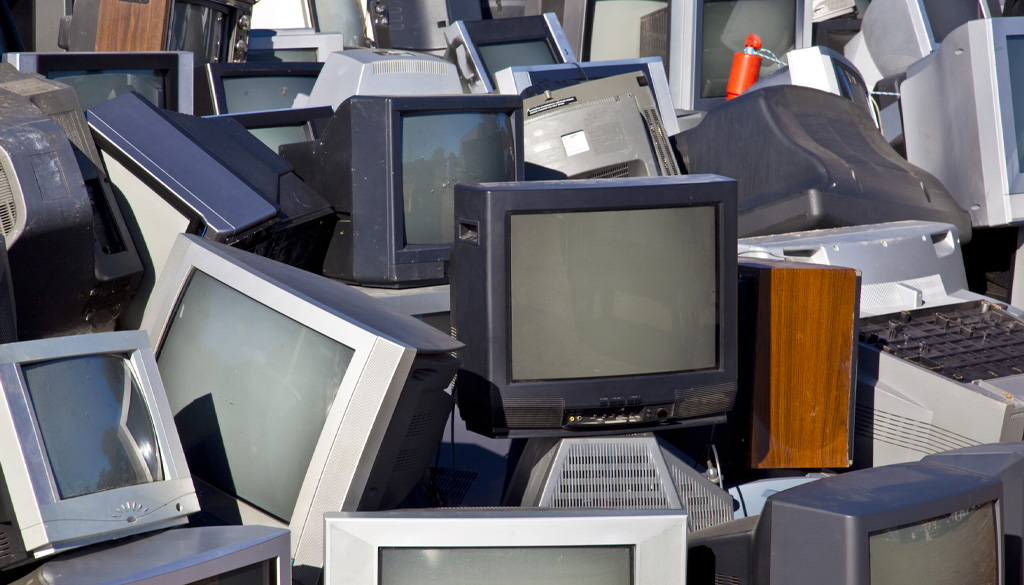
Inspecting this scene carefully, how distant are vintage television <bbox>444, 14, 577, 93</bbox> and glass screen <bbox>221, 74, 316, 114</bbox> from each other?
776 millimetres

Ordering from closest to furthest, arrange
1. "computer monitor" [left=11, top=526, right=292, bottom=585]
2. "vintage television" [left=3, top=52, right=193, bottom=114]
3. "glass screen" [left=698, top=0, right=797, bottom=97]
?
"computer monitor" [left=11, top=526, right=292, bottom=585]
"vintage television" [left=3, top=52, right=193, bottom=114]
"glass screen" [left=698, top=0, right=797, bottom=97]

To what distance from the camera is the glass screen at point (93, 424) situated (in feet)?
4.79

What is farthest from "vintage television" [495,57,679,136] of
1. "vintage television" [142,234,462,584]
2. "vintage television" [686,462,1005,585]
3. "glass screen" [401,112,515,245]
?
"vintage television" [686,462,1005,585]

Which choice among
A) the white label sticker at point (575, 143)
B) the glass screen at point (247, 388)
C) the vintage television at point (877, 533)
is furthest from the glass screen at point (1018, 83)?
the glass screen at point (247, 388)

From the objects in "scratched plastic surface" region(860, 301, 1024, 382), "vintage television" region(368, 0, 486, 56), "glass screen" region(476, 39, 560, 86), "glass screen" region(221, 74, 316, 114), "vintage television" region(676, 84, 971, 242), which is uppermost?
"vintage television" region(368, 0, 486, 56)

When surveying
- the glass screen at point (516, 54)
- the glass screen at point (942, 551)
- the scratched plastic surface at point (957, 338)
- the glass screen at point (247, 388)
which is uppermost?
the glass screen at point (516, 54)

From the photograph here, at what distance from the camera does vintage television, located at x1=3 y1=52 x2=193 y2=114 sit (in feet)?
11.9

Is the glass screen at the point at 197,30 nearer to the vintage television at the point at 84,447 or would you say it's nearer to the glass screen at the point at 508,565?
the vintage television at the point at 84,447

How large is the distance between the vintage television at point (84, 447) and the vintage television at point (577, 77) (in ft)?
7.76

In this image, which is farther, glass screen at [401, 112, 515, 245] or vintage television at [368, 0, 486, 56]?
vintage television at [368, 0, 486, 56]

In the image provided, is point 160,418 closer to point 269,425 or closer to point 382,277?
point 269,425

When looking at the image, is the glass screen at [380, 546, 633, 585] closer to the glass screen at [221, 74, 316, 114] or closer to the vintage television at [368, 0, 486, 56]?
the glass screen at [221, 74, 316, 114]

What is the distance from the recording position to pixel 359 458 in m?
1.67

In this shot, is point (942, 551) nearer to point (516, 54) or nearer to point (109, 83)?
point (109, 83)
